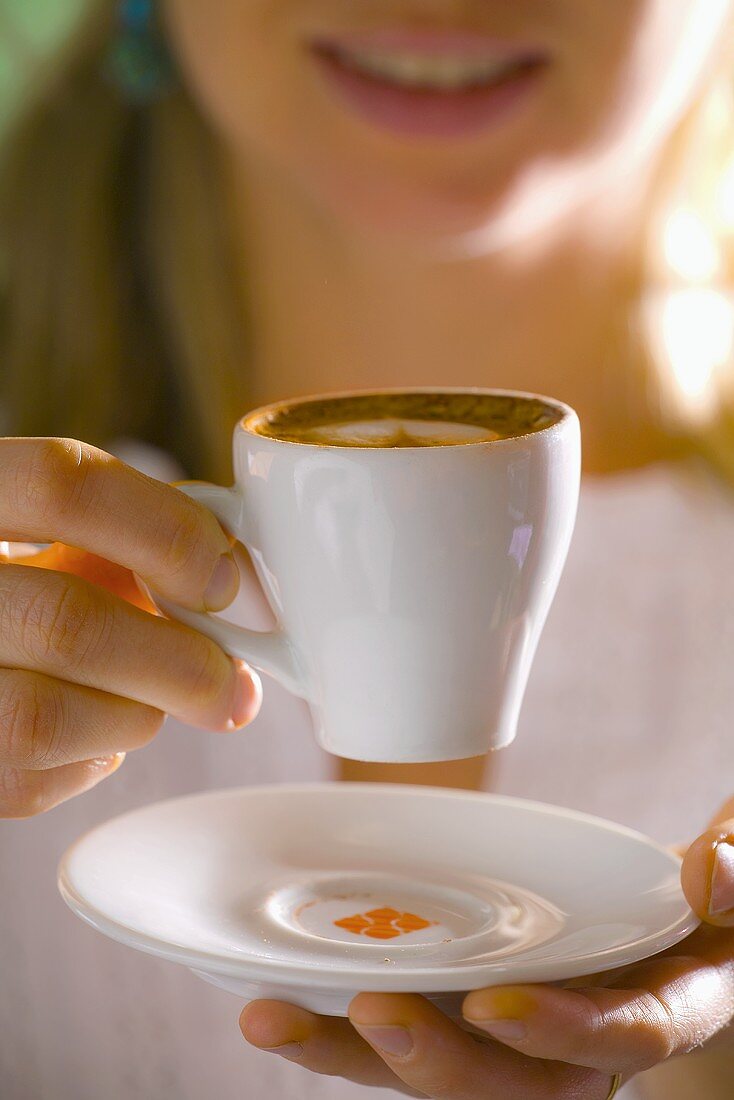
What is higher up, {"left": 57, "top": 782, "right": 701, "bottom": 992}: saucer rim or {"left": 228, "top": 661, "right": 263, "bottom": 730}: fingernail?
{"left": 228, "top": 661, "right": 263, "bottom": 730}: fingernail

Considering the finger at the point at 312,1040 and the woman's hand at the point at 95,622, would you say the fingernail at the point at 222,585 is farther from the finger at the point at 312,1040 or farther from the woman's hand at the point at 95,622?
the finger at the point at 312,1040

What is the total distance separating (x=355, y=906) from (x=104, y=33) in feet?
3.71

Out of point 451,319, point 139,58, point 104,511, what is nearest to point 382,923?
point 104,511

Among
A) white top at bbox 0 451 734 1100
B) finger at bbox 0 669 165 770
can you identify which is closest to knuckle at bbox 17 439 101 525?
finger at bbox 0 669 165 770

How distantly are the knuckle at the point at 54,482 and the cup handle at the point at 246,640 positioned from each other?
6 centimetres

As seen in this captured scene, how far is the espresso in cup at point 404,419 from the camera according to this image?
64 cm

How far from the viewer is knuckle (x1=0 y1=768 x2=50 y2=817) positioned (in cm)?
66

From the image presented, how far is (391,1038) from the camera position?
0.51 meters

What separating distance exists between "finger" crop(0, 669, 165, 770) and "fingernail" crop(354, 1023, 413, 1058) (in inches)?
8.5

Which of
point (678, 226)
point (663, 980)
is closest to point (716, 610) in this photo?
point (678, 226)

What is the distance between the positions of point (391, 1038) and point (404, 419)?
34 cm

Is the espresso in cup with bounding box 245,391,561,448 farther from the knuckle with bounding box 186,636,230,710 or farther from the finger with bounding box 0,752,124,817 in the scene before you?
the finger with bounding box 0,752,124,817

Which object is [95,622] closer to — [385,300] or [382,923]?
[382,923]

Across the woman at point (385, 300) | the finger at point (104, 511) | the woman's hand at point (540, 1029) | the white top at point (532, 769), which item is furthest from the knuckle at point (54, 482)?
the white top at point (532, 769)
